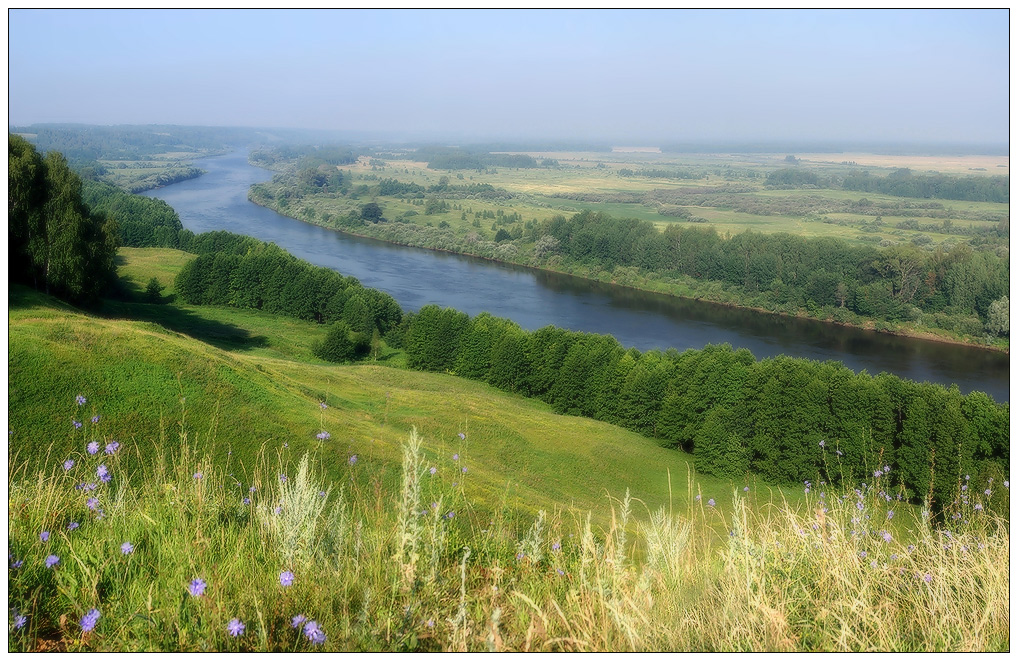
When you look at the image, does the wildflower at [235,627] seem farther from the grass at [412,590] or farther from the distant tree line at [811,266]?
the distant tree line at [811,266]

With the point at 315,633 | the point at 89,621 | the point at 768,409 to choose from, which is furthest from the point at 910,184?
the point at 89,621

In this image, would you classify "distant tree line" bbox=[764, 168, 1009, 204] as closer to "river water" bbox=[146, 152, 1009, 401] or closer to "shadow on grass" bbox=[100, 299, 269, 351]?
"river water" bbox=[146, 152, 1009, 401]

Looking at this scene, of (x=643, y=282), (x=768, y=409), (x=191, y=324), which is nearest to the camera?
(x=768, y=409)

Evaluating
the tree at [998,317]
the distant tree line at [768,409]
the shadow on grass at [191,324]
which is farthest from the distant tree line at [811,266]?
the shadow on grass at [191,324]

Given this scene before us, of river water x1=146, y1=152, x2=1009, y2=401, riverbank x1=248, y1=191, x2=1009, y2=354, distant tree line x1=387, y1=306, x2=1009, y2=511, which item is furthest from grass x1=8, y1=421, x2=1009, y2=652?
riverbank x1=248, y1=191, x2=1009, y2=354

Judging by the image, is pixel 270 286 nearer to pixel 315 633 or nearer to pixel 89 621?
pixel 89 621

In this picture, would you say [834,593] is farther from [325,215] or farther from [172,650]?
[325,215]

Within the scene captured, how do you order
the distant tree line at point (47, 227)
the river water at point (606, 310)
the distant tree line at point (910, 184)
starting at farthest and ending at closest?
1. the distant tree line at point (910, 184)
2. the river water at point (606, 310)
3. the distant tree line at point (47, 227)
